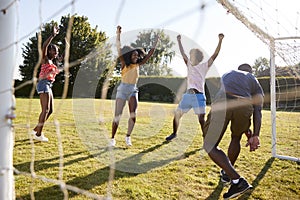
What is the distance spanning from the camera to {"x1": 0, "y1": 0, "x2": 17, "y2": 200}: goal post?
150cm

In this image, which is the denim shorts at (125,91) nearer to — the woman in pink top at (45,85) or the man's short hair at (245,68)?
the woman in pink top at (45,85)

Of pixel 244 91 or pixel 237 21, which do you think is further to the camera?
pixel 237 21

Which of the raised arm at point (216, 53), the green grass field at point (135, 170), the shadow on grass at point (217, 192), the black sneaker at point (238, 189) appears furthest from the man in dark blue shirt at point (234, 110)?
the raised arm at point (216, 53)

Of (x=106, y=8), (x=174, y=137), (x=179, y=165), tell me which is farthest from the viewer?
(x=174, y=137)

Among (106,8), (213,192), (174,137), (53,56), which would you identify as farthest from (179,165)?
(53,56)

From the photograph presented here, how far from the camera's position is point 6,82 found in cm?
152

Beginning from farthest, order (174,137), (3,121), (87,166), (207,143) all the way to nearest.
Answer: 1. (174,137)
2. (87,166)
3. (207,143)
4. (3,121)

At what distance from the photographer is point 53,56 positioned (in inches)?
161

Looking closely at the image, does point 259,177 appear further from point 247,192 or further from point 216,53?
point 216,53

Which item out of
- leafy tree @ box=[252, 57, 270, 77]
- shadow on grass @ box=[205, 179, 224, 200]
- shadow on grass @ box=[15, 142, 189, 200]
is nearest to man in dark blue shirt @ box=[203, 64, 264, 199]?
shadow on grass @ box=[205, 179, 224, 200]

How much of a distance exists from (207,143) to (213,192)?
452 millimetres

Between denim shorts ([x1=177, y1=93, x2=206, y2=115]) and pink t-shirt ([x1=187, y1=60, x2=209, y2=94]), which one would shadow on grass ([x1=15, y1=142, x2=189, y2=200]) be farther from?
pink t-shirt ([x1=187, y1=60, x2=209, y2=94])

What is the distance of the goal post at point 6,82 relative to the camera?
1504 millimetres

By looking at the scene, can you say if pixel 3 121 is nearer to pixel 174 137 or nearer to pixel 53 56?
pixel 53 56
